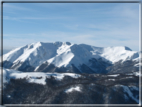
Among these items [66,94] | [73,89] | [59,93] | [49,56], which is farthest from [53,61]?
[66,94]

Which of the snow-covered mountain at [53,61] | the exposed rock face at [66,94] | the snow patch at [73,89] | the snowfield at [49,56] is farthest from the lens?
the snowfield at [49,56]

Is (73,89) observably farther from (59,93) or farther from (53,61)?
(53,61)

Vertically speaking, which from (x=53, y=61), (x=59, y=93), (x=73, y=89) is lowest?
(x=59, y=93)

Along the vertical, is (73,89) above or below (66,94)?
above

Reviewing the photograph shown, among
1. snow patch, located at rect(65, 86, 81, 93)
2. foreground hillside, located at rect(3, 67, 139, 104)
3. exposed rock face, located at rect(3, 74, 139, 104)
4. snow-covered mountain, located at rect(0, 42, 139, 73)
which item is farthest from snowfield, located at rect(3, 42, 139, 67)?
snow patch, located at rect(65, 86, 81, 93)

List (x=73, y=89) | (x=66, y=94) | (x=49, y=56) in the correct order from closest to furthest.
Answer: (x=66, y=94) → (x=73, y=89) → (x=49, y=56)

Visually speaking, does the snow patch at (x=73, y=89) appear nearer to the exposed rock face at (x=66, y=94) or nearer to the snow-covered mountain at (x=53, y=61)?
the exposed rock face at (x=66, y=94)

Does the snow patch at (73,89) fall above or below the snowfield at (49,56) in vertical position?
below

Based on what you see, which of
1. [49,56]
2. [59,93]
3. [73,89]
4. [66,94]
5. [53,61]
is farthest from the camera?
[49,56]

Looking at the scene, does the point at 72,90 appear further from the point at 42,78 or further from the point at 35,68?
the point at 35,68

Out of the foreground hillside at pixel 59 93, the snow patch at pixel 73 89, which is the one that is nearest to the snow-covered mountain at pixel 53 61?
the foreground hillside at pixel 59 93

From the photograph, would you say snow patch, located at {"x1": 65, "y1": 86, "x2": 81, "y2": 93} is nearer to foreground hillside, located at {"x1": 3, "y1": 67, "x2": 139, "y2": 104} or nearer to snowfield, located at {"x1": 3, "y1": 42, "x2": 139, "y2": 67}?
foreground hillside, located at {"x1": 3, "y1": 67, "x2": 139, "y2": 104}
